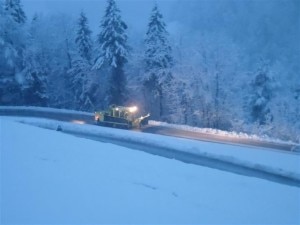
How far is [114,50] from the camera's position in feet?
137

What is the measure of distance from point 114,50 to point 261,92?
18.0m

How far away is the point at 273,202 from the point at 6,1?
43978mm

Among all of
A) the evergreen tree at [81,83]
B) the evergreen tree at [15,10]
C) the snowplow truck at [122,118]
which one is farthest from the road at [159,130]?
the evergreen tree at [15,10]

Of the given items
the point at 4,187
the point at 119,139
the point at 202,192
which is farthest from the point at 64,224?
the point at 119,139

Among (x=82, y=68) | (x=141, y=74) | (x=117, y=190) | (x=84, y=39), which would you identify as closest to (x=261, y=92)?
(x=141, y=74)

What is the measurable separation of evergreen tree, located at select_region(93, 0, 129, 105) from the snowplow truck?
355 inches

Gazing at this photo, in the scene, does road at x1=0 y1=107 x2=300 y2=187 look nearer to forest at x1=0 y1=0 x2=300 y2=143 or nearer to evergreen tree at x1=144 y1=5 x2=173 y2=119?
forest at x1=0 y1=0 x2=300 y2=143

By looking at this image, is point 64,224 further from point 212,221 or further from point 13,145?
point 13,145

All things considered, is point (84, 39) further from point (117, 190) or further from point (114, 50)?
point (117, 190)

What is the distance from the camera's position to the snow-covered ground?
Answer: 34.3 feet

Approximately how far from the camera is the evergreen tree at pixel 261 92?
1726 inches

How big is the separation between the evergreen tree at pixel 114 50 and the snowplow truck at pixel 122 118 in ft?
29.6

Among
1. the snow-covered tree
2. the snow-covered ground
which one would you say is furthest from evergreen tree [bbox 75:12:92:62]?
the snow-covered ground

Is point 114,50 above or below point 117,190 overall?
above
